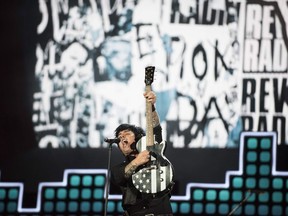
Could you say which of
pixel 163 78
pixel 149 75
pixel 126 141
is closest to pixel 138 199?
pixel 126 141

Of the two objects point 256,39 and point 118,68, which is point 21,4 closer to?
point 118,68

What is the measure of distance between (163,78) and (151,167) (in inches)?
74.9

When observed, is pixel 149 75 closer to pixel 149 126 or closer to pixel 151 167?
pixel 149 126

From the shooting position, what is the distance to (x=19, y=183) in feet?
→ 21.4

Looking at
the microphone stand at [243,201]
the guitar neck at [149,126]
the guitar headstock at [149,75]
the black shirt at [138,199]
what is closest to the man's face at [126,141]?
the black shirt at [138,199]

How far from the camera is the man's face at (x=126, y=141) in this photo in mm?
4875

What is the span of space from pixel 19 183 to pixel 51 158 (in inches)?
16.3

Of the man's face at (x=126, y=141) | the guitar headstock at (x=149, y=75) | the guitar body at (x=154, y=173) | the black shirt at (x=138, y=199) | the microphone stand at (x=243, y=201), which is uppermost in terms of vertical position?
the guitar headstock at (x=149, y=75)

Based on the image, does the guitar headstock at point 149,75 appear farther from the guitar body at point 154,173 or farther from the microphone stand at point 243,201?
the microphone stand at point 243,201

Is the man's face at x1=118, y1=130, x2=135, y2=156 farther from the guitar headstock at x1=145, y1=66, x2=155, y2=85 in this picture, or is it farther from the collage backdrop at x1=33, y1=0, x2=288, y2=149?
the collage backdrop at x1=33, y1=0, x2=288, y2=149

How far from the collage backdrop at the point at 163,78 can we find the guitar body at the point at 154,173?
1.66 metres

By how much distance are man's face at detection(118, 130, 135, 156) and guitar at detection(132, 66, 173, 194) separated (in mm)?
71

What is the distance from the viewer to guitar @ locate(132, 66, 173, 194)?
15.6 ft

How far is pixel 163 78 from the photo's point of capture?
655cm
